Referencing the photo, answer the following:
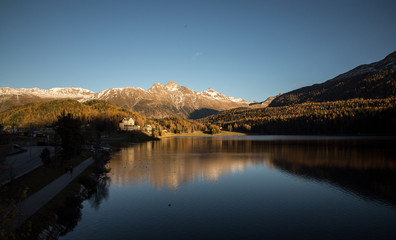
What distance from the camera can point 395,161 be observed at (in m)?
62.8

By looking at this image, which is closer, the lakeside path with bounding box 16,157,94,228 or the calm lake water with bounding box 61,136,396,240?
the lakeside path with bounding box 16,157,94,228

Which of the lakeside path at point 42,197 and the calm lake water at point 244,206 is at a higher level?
the lakeside path at point 42,197

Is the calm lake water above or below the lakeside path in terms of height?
below

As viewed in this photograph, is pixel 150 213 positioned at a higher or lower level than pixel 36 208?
lower

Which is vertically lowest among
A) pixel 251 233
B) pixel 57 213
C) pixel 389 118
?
pixel 251 233

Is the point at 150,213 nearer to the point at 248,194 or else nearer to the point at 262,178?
the point at 248,194

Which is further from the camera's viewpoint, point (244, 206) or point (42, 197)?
point (244, 206)

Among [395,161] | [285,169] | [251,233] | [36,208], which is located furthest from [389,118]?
[36,208]

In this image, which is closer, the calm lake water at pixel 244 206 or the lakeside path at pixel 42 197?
the lakeside path at pixel 42 197

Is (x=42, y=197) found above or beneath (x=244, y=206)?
above

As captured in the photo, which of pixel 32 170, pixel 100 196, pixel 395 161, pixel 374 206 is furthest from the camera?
pixel 395 161

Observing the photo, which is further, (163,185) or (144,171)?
(144,171)

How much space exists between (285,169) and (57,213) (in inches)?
1770

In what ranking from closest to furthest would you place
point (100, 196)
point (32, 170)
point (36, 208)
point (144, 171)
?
point (36, 208)
point (100, 196)
point (32, 170)
point (144, 171)
